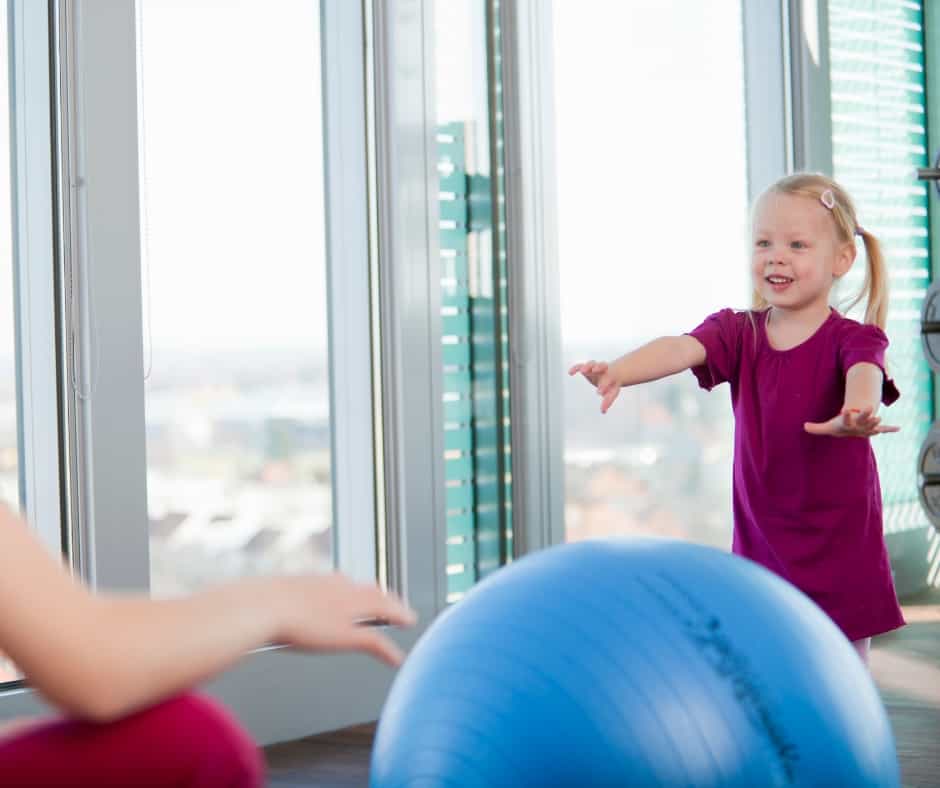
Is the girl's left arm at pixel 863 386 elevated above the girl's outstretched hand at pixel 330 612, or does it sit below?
above

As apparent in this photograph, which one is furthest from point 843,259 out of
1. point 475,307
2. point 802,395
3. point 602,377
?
point 475,307

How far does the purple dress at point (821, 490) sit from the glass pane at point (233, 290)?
1.02 meters

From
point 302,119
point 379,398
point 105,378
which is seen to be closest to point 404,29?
point 302,119

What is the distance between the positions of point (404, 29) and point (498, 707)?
6.41 ft

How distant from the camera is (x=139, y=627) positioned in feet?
2.31

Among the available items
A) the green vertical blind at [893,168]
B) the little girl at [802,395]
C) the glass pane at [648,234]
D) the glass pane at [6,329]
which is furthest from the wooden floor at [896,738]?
the green vertical blind at [893,168]

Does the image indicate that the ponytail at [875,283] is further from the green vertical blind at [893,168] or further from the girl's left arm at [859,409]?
the green vertical blind at [893,168]

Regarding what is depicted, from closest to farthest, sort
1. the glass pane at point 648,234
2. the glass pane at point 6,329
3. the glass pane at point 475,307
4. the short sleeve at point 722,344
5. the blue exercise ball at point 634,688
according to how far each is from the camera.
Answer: the blue exercise ball at point 634,688, the short sleeve at point 722,344, the glass pane at point 6,329, the glass pane at point 475,307, the glass pane at point 648,234

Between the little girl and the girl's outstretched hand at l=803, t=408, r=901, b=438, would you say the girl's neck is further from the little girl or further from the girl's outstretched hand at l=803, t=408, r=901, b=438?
the girl's outstretched hand at l=803, t=408, r=901, b=438

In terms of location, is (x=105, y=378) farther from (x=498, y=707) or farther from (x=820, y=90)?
(x=820, y=90)

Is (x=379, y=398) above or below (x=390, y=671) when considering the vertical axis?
above

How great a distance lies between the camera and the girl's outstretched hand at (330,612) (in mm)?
754

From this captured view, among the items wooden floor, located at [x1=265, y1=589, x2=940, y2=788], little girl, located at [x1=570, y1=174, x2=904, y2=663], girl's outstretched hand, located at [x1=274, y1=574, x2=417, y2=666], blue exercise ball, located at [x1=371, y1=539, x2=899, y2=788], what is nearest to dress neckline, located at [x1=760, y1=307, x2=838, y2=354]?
little girl, located at [x1=570, y1=174, x2=904, y2=663]

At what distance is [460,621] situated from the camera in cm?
135
